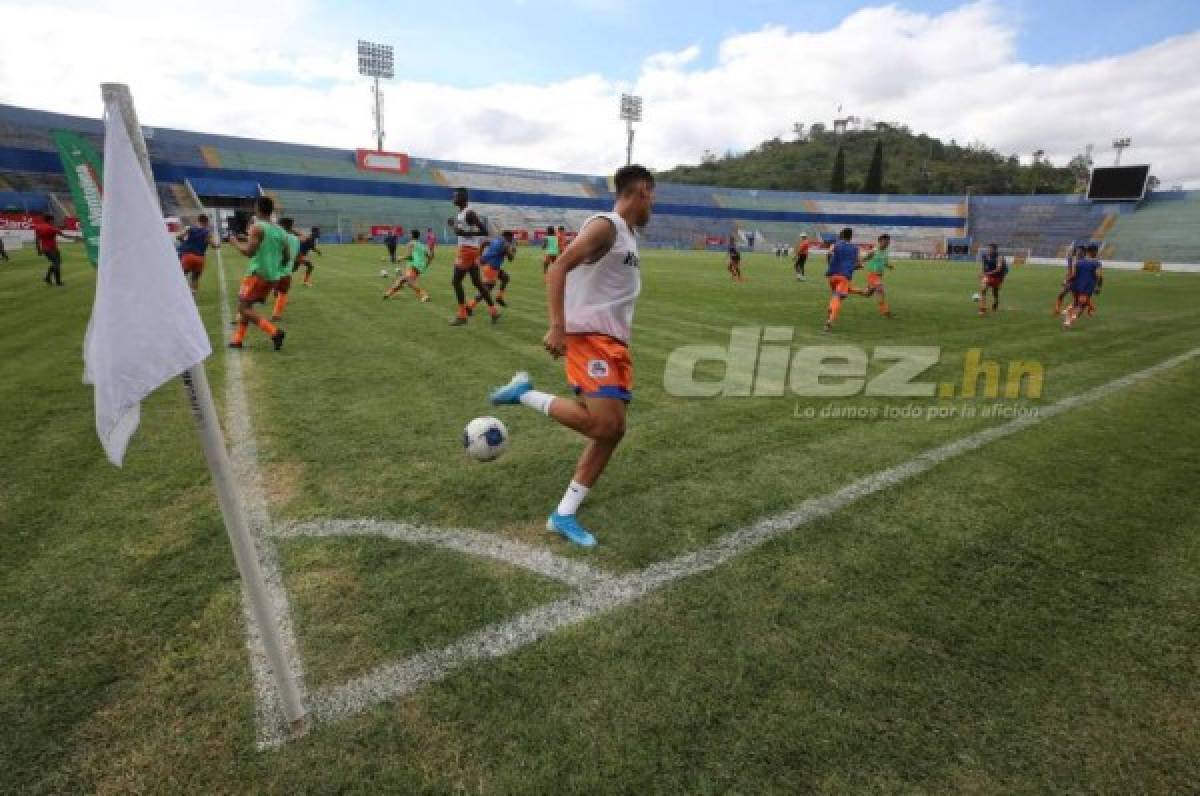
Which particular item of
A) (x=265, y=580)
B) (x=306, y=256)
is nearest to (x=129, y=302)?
(x=265, y=580)

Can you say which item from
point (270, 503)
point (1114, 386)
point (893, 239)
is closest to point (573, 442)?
point (270, 503)

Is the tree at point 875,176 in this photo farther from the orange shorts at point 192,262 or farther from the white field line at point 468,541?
the white field line at point 468,541

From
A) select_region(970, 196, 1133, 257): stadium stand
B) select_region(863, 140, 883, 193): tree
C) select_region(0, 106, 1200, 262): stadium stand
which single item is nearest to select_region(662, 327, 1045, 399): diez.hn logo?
select_region(0, 106, 1200, 262): stadium stand

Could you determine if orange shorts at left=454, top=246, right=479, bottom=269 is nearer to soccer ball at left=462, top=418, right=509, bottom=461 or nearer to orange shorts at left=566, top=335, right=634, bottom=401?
soccer ball at left=462, top=418, right=509, bottom=461

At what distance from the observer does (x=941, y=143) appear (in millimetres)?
141000

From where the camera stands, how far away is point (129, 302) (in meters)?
1.80

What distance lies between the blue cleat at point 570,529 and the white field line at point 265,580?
1.51 metres

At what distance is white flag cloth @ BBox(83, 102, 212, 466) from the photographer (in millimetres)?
Result: 1764

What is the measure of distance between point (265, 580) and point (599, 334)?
229 centimetres

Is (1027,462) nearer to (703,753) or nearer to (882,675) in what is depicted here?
(882,675)

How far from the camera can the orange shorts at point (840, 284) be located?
13375mm

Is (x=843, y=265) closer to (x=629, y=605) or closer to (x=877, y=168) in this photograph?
(x=629, y=605)

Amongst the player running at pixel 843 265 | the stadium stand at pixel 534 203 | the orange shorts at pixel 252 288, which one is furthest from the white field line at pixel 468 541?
the stadium stand at pixel 534 203

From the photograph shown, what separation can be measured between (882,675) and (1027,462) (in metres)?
3.68
